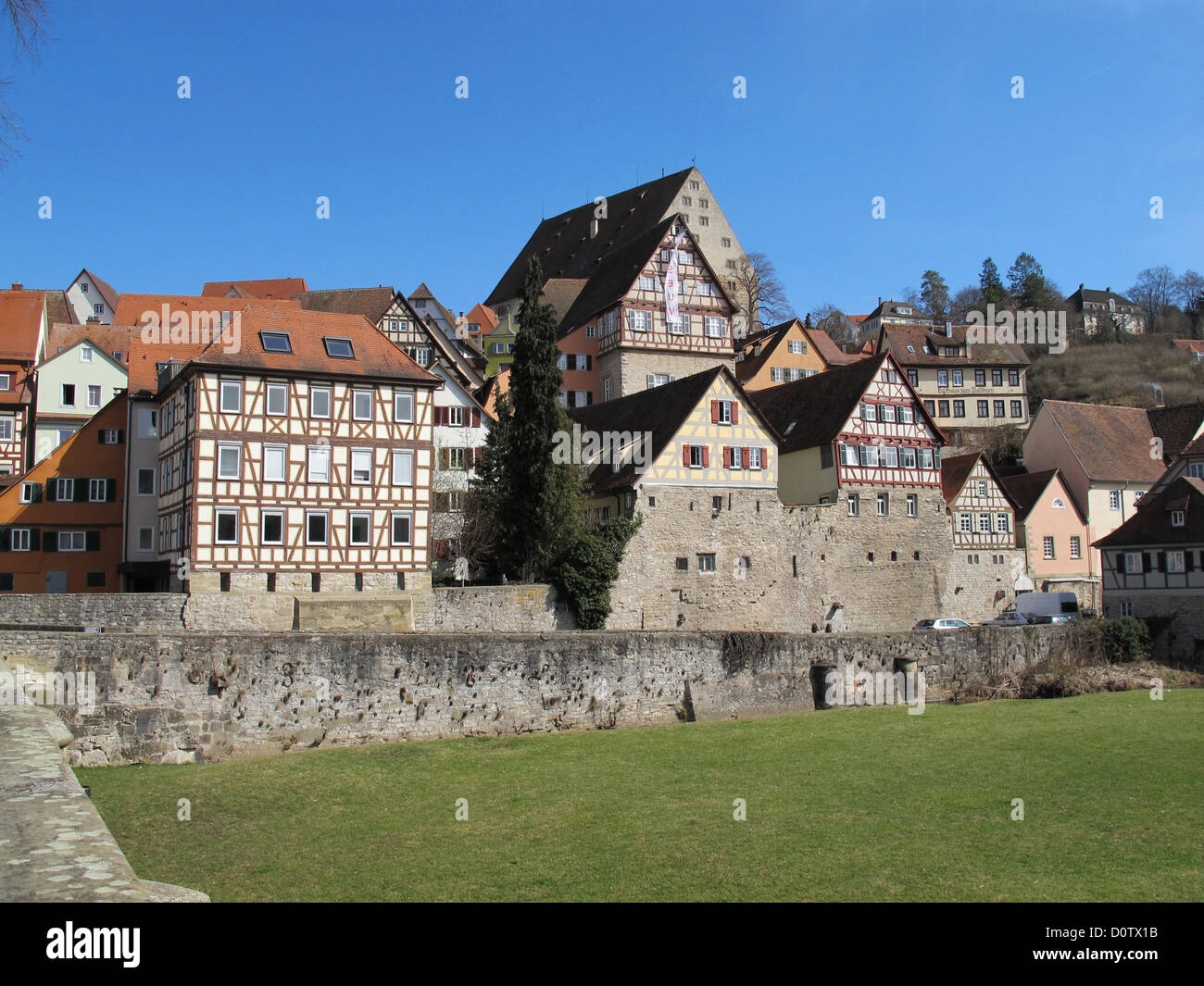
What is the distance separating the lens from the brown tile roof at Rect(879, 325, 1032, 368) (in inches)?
2616

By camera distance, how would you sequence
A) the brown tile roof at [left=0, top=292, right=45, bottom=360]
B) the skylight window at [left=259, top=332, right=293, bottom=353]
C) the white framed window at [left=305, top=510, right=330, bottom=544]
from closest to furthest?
the white framed window at [left=305, top=510, right=330, bottom=544], the skylight window at [left=259, top=332, right=293, bottom=353], the brown tile roof at [left=0, top=292, right=45, bottom=360]

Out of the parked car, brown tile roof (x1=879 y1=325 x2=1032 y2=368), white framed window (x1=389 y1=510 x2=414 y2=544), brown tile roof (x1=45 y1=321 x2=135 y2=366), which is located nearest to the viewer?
white framed window (x1=389 y1=510 x2=414 y2=544)

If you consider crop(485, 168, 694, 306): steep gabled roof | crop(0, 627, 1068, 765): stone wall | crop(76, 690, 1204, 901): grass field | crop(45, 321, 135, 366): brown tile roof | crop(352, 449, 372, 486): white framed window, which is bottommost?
crop(76, 690, 1204, 901): grass field

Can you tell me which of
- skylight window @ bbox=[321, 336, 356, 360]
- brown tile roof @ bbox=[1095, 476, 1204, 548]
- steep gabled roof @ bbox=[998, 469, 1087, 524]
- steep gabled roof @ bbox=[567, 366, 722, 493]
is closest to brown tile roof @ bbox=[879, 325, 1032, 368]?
steep gabled roof @ bbox=[998, 469, 1087, 524]

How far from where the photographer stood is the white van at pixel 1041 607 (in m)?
41.7

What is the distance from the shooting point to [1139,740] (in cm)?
2180

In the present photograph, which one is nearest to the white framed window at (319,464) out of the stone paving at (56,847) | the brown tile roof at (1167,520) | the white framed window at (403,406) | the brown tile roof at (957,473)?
the white framed window at (403,406)

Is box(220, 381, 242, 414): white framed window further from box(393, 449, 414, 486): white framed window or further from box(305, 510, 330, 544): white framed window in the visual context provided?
box(393, 449, 414, 486): white framed window

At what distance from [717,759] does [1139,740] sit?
29.3ft

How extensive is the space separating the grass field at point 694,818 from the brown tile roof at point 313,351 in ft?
47.0

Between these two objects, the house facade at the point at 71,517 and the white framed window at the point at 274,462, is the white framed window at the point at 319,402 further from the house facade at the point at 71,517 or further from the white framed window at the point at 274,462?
the house facade at the point at 71,517

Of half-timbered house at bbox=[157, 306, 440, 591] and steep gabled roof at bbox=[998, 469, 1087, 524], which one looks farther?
steep gabled roof at bbox=[998, 469, 1087, 524]

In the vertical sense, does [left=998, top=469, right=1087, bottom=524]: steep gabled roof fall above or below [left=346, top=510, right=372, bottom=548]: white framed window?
above

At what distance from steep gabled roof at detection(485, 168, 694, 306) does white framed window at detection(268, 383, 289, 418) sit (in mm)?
40654
